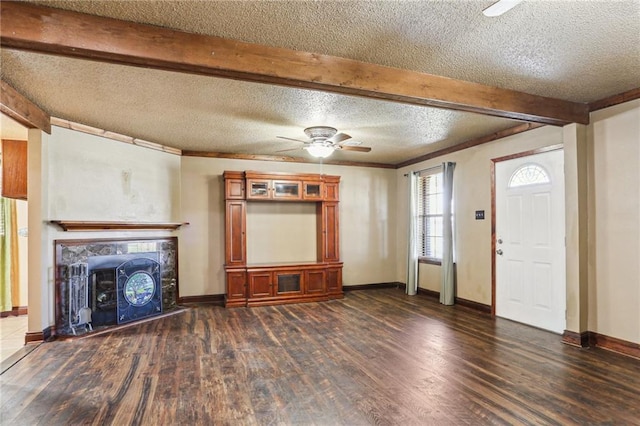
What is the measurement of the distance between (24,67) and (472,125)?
476cm

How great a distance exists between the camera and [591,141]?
3.77m

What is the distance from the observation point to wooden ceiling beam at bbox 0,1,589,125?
205 centimetres

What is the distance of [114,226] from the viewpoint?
15.4ft

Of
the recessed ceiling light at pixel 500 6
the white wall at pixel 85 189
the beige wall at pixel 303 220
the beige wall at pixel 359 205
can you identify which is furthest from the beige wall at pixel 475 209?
the white wall at pixel 85 189

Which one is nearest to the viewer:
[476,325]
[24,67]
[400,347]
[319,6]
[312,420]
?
[319,6]

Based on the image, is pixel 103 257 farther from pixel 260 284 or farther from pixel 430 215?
pixel 430 215

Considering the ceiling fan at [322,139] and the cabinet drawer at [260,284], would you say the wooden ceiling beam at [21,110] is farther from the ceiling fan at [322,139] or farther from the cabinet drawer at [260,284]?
the cabinet drawer at [260,284]

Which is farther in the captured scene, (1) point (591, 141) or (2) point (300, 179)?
(2) point (300, 179)

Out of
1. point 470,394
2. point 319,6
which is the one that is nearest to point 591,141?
point 470,394

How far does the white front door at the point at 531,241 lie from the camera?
4.13 metres

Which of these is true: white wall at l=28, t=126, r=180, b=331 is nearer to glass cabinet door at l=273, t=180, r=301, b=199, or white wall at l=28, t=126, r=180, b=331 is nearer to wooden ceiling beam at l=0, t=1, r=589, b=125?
glass cabinet door at l=273, t=180, r=301, b=199

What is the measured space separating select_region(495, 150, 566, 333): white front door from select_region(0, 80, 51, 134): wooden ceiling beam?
5.73 metres

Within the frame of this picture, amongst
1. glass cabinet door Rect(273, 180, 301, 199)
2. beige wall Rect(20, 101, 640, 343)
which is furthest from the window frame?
glass cabinet door Rect(273, 180, 301, 199)

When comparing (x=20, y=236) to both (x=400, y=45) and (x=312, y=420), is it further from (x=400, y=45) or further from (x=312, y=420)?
(x=400, y=45)
